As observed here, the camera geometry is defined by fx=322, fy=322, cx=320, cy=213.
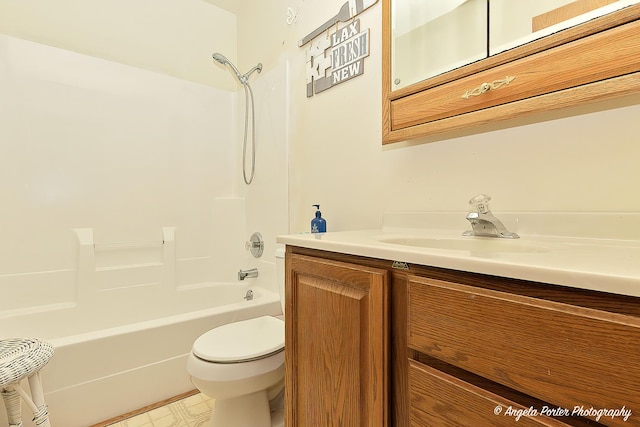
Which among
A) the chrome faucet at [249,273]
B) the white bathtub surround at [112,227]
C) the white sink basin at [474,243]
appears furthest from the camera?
the chrome faucet at [249,273]

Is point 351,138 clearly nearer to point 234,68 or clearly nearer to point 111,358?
point 234,68

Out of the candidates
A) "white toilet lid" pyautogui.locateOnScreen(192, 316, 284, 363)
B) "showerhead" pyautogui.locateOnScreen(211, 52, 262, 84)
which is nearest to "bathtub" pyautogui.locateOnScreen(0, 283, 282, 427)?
"white toilet lid" pyautogui.locateOnScreen(192, 316, 284, 363)

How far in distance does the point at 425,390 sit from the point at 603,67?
81 cm

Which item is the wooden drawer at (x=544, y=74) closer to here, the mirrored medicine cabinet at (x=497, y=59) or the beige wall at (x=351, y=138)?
the mirrored medicine cabinet at (x=497, y=59)

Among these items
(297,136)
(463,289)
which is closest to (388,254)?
(463,289)

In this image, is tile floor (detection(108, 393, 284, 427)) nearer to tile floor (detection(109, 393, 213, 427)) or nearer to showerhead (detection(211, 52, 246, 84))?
tile floor (detection(109, 393, 213, 427))

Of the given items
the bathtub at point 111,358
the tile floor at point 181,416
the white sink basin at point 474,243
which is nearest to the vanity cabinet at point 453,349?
the white sink basin at point 474,243

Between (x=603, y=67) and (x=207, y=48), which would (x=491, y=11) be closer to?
(x=603, y=67)

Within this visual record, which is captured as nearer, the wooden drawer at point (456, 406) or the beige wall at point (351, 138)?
the wooden drawer at point (456, 406)

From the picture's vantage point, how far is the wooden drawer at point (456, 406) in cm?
49

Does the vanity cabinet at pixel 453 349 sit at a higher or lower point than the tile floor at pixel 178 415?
higher

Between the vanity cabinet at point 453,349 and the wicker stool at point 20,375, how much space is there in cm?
92

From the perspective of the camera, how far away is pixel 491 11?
1.00 meters

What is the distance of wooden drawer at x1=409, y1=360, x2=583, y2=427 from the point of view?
1.61ft
